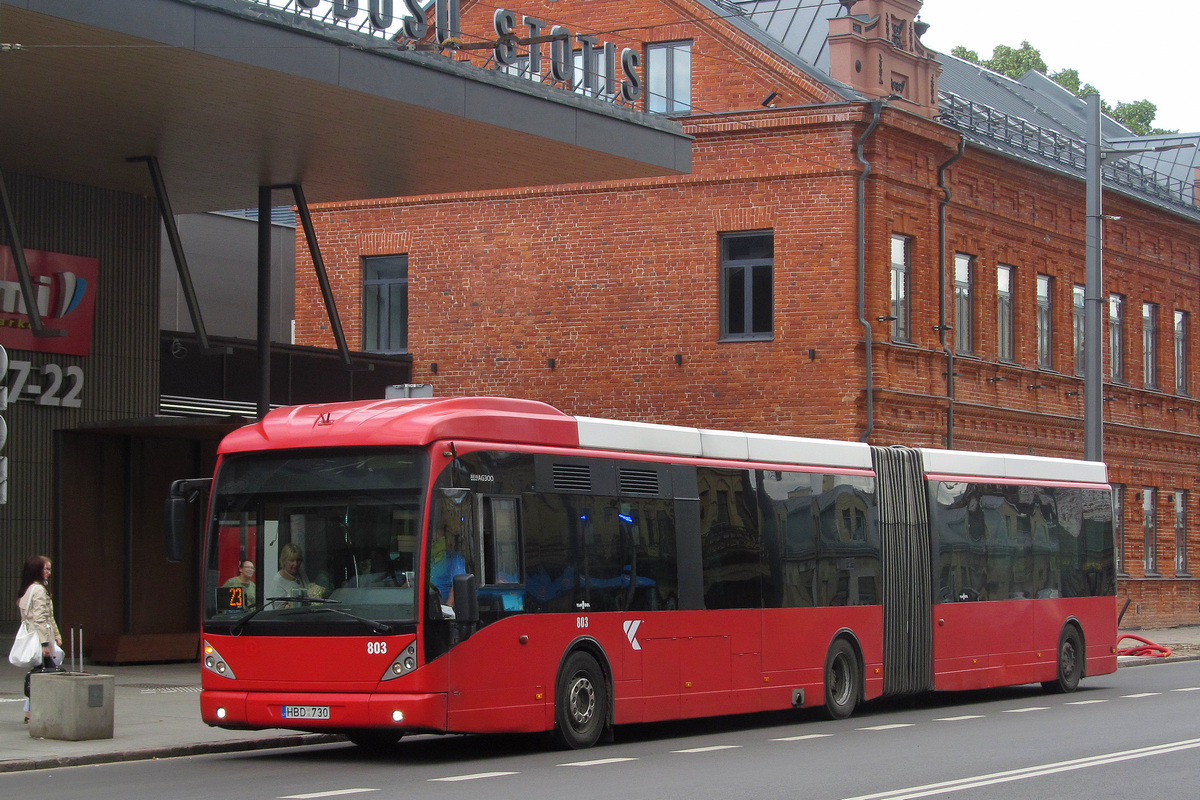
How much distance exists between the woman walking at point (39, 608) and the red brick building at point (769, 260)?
16569 millimetres

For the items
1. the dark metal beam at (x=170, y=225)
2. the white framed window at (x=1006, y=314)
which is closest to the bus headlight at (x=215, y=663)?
the dark metal beam at (x=170, y=225)

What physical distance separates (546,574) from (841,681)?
504cm

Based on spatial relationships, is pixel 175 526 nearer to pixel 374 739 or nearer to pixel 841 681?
pixel 374 739

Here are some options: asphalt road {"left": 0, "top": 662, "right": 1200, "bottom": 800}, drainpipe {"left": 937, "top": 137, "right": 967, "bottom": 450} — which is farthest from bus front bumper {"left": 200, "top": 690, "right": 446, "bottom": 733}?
drainpipe {"left": 937, "top": 137, "right": 967, "bottom": 450}

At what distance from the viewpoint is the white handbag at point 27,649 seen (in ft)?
48.9

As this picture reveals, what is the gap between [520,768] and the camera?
13039mm

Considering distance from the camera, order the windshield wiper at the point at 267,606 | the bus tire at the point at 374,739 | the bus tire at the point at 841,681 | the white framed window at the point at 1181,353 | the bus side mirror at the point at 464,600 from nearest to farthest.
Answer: the bus side mirror at the point at 464,600 < the windshield wiper at the point at 267,606 < the bus tire at the point at 374,739 < the bus tire at the point at 841,681 < the white framed window at the point at 1181,353

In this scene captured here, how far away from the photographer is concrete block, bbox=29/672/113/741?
47.3 ft

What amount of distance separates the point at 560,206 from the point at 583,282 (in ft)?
4.96

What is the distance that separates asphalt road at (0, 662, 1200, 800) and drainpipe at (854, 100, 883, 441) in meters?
12.1

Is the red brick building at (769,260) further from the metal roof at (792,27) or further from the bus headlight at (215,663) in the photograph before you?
the bus headlight at (215,663)

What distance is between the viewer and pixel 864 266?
98.8 feet

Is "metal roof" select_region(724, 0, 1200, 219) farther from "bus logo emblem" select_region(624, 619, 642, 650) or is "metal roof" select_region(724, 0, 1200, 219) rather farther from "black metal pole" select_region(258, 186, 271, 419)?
"bus logo emblem" select_region(624, 619, 642, 650)

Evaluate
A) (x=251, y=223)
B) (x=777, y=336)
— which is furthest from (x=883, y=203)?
(x=251, y=223)
